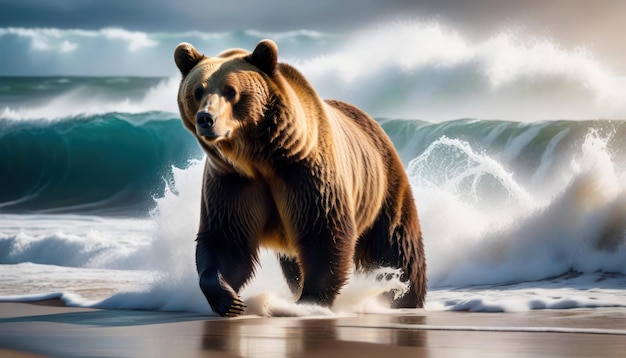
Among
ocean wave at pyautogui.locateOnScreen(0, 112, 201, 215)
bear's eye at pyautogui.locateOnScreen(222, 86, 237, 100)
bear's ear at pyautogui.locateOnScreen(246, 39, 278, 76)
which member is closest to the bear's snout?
bear's eye at pyautogui.locateOnScreen(222, 86, 237, 100)

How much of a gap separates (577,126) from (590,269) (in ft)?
52.5

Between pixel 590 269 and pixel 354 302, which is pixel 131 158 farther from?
pixel 354 302

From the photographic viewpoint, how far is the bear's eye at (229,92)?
25.3ft

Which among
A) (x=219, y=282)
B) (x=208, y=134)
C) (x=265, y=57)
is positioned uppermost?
(x=265, y=57)

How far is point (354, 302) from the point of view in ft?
28.3

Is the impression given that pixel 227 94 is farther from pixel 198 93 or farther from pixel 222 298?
pixel 222 298

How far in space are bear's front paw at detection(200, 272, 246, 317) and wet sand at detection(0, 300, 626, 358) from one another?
9cm

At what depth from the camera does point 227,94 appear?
7734 millimetres

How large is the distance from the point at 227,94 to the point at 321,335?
6.49 feet

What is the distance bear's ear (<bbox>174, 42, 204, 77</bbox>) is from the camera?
8.13 metres

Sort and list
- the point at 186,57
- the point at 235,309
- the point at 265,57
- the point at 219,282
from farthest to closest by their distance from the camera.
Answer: the point at 186,57
the point at 265,57
the point at 219,282
the point at 235,309

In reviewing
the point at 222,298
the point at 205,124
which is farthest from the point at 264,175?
the point at 222,298

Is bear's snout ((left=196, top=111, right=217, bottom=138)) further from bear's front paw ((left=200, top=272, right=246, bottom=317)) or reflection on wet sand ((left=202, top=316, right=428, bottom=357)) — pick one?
reflection on wet sand ((left=202, top=316, right=428, bottom=357))

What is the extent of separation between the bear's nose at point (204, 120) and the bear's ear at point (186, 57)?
879 mm
